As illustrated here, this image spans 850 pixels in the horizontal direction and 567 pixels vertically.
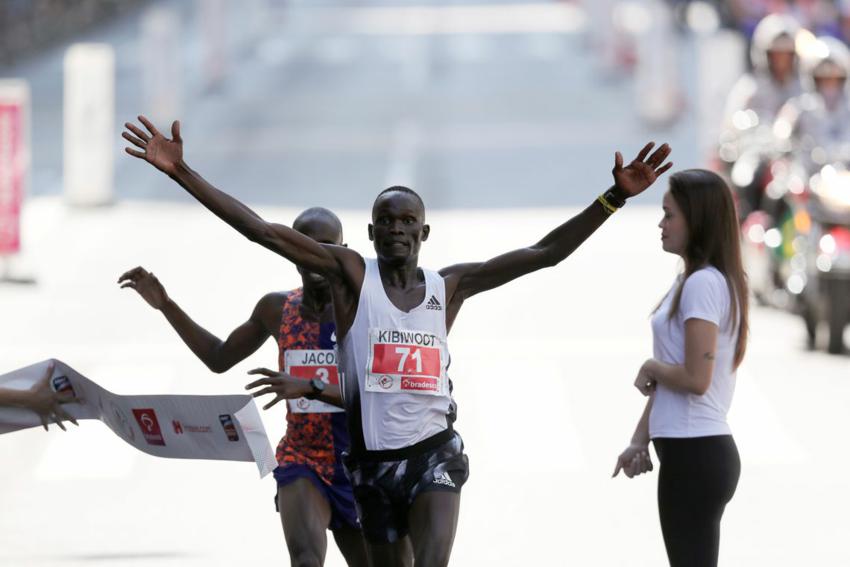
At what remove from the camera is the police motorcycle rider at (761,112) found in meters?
16.9

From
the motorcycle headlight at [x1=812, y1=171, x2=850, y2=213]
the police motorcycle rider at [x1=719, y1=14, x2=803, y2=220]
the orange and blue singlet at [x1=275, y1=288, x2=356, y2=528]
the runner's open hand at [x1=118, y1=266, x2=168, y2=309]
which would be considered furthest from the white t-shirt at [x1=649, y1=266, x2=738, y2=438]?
the police motorcycle rider at [x1=719, y1=14, x2=803, y2=220]

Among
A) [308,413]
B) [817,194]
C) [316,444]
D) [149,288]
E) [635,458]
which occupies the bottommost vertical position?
[635,458]

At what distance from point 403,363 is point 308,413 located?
0.84 metres

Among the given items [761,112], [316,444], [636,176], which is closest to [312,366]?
[316,444]

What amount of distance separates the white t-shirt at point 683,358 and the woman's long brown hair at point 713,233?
0.03m

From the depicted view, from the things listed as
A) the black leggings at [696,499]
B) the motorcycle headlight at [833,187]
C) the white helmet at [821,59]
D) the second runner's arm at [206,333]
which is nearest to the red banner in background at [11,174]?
the white helmet at [821,59]

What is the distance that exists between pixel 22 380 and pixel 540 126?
24.0m

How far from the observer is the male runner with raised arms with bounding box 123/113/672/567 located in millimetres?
6535

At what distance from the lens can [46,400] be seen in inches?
293

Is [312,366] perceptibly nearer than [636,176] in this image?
No

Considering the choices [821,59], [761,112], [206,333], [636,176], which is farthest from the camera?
[761,112]

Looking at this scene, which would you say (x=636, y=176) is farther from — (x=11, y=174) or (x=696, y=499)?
(x=11, y=174)

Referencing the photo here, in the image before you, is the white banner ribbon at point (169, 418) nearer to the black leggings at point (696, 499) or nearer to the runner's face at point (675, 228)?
the black leggings at point (696, 499)

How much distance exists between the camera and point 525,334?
15.9 meters
